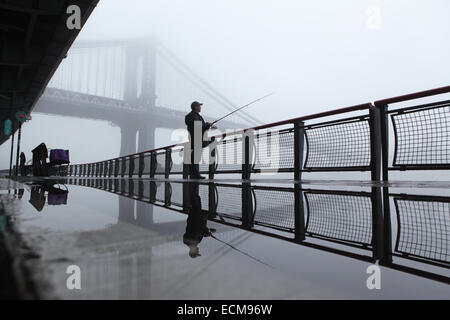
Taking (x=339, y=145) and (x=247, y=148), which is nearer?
(x=339, y=145)

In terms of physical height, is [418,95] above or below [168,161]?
above

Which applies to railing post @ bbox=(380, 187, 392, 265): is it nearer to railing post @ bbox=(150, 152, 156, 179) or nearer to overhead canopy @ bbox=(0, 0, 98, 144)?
overhead canopy @ bbox=(0, 0, 98, 144)

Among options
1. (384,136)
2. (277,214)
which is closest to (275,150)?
(384,136)

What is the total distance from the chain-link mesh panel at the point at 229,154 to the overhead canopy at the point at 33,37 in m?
3.74

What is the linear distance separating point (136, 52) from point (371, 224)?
55457mm

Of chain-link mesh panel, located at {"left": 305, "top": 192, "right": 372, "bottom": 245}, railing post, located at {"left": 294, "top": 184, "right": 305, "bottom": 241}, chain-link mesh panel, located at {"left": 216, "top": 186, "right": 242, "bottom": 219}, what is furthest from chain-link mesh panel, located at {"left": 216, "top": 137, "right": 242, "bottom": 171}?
railing post, located at {"left": 294, "top": 184, "right": 305, "bottom": 241}

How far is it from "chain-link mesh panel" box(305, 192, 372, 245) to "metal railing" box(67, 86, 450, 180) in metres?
1.74

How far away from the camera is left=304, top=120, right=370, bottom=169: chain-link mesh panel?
4.39 meters

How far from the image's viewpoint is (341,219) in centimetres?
182

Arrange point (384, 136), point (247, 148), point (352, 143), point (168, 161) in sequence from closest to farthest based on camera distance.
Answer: point (384, 136) < point (352, 143) < point (247, 148) < point (168, 161)

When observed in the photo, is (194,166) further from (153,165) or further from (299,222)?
(299,222)

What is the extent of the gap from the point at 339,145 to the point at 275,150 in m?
1.27
